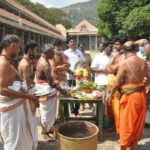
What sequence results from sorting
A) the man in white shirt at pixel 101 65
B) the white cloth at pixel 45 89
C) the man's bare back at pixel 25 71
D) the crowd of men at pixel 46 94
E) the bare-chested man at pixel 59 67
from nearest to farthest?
1. the crowd of men at pixel 46 94
2. the man's bare back at pixel 25 71
3. the white cloth at pixel 45 89
4. the bare-chested man at pixel 59 67
5. the man in white shirt at pixel 101 65

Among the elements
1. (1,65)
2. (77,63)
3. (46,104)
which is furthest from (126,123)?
(77,63)

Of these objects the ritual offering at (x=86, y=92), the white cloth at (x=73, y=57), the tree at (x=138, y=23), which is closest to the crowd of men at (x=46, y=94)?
the ritual offering at (x=86, y=92)

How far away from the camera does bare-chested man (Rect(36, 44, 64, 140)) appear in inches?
232

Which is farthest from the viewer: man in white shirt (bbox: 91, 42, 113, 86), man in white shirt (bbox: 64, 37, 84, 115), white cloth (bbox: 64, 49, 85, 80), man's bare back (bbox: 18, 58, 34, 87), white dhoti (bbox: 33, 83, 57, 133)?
white cloth (bbox: 64, 49, 85, 80)

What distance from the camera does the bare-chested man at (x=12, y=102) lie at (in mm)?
4090

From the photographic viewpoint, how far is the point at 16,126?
4293mm

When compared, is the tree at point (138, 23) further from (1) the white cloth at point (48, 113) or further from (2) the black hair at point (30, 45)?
(2) the black hair at point (30, 45)

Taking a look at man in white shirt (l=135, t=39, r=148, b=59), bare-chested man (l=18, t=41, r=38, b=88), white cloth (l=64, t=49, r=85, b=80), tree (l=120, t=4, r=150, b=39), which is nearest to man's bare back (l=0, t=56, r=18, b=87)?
bare-chested man (l=18, t=41, r=38, b=88)

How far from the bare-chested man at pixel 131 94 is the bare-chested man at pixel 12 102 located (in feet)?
4.88

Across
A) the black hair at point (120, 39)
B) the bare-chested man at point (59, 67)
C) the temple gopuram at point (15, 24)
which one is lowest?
the bare-chested man at point (59, 67)

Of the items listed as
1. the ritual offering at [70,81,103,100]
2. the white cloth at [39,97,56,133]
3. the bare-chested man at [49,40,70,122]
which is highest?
the bare-chested man at [49,40,70,122]

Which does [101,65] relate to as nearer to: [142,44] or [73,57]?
[73,57]

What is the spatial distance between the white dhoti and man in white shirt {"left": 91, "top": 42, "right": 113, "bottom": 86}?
66.4 inches

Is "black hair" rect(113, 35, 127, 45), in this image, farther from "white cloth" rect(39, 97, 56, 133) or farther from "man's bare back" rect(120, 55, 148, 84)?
"white cloth" rect(39, 97, 56, 133)
